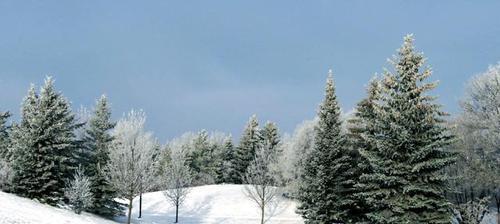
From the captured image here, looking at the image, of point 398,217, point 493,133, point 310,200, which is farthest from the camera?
point 310,200

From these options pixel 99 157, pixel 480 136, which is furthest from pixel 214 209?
pixel 480 136

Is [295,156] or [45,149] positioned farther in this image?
[295,156]

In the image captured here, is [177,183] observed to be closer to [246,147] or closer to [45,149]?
[45,149]

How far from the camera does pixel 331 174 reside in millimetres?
32062

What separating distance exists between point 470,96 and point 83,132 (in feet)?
97.0

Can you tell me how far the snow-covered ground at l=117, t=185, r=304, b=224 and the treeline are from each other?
5.48 metres

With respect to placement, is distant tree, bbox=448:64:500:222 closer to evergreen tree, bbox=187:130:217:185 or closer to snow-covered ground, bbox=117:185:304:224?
snow-covered ground, bbox=117:185:304:224

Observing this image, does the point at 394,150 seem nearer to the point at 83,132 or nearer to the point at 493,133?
the point at 493,133

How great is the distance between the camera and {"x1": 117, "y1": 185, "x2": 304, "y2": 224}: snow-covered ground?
4788 centimetres

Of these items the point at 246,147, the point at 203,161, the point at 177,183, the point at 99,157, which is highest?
the point at 246,147

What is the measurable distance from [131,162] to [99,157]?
6818 mm

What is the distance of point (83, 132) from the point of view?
39.8 meters

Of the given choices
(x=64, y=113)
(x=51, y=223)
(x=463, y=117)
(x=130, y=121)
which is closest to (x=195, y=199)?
(x=130, y=121)

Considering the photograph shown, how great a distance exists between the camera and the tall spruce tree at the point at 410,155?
2311 cm
